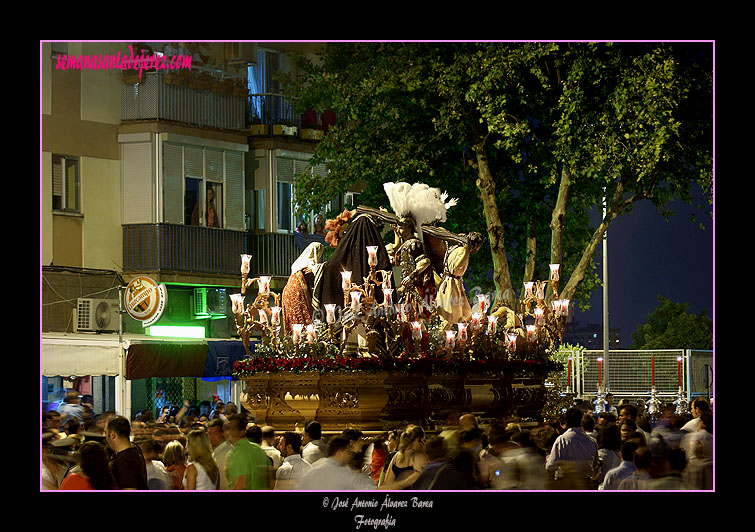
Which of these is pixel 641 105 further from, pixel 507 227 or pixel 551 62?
pixel 507 227

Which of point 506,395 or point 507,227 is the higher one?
point 507,227

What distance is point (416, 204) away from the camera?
21.7m

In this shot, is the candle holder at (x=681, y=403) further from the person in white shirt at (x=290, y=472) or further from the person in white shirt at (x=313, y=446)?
the person in white shirt at (x=290, y=472)

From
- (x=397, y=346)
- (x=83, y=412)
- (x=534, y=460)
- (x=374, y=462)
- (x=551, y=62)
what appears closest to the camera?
(x=534, y=460)

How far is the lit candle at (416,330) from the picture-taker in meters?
18.8

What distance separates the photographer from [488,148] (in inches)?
1244

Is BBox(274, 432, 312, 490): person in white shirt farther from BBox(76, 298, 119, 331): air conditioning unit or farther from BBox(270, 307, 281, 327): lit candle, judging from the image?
BBox(76, 298, 119, 331): air conditioning unit

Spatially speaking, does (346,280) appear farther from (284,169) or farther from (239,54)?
(284,169)

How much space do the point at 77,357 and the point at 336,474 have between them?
15.4 m

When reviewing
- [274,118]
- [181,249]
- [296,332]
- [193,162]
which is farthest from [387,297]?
[274,118]

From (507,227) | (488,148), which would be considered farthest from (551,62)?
(507,227)

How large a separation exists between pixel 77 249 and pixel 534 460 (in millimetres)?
21341

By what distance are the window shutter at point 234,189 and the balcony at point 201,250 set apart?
1.25 feet

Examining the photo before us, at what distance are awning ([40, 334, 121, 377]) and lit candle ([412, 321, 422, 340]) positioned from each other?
8892 mm
